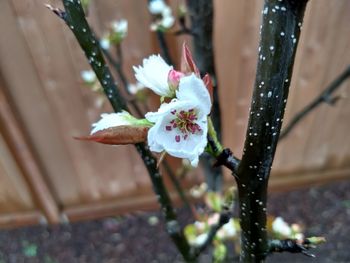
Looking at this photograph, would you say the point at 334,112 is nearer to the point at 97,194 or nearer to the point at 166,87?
the point at 97,194

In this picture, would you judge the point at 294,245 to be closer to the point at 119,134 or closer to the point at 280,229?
the point at 119,134

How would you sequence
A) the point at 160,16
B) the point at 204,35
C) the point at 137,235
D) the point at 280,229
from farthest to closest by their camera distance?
the point at 137,235, the point at 160,16, the point at 204,35, the point at 280,229

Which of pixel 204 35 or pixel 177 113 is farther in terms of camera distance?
pixel 204 35

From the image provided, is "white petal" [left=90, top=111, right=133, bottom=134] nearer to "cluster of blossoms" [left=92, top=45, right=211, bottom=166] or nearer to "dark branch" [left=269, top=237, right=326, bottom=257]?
"cluster of blossoms" [left=92, top=45, right=211, bottom=166]

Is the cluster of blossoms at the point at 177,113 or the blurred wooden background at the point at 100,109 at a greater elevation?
the cluster of blossoms at the point at 177,113

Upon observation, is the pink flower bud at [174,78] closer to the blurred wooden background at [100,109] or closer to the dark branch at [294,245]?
the dark branch at [294,245]

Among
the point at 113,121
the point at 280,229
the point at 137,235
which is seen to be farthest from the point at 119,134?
the point at 137,235

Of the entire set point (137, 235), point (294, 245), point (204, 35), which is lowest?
point (137, 235)

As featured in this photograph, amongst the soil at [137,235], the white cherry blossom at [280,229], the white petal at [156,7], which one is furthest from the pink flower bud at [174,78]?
the soil at [137,235]
